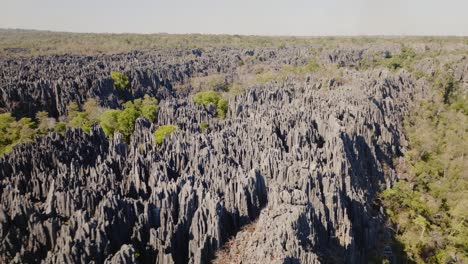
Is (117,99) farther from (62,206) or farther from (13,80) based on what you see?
(62,206)

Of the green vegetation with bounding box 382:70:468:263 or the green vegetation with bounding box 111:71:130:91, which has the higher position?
the green vegetation with bounding box 111:71:130:91

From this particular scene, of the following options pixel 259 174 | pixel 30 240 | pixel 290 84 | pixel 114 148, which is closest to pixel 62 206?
pixel 30 240

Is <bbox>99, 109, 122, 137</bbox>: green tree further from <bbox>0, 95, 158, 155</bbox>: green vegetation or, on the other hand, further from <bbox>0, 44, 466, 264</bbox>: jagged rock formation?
<bbox>0, 44, 466, 264</bbox>: jagged rock formation

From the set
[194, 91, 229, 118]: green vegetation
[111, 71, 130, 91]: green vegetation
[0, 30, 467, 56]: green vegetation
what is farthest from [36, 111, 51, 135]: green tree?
[0, 30, 467, 56]: green vegetation

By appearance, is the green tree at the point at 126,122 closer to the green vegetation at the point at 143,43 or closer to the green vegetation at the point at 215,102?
the green vegetation at the point at 215,102

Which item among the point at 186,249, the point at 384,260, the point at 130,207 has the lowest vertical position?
the point at 384,260

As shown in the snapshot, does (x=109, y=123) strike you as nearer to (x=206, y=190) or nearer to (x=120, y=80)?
(x=206, y=190)

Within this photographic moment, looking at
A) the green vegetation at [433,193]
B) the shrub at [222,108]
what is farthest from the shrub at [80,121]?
the green vegetation at [433,193]
